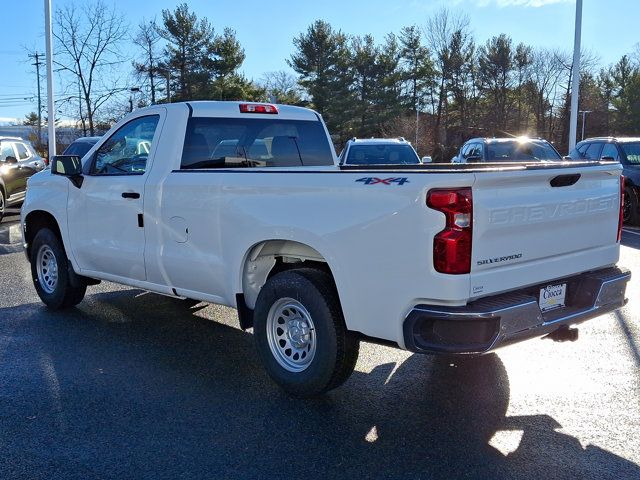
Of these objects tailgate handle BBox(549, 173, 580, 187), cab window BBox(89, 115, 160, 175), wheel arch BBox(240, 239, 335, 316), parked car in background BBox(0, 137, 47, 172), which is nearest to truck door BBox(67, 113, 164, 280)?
cab window BBox(89, 115, 160, 175)

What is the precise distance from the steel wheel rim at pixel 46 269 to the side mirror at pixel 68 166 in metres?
1.06

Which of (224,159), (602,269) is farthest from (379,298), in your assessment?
(224,159)

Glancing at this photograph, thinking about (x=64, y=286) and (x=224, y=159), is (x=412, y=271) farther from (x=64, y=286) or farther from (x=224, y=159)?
(x=64, y=286)

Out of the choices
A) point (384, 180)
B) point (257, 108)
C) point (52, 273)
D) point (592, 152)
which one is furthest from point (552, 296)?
point (592, 152)

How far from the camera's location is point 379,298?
12.2 ft

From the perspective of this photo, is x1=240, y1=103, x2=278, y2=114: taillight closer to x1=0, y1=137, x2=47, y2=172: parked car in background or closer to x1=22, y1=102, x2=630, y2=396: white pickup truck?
x1=22, y1=102, x2=630, y2=396: white pickup truck

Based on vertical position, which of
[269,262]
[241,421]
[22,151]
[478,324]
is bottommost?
[241,421]

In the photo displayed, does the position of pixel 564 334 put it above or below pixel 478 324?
below

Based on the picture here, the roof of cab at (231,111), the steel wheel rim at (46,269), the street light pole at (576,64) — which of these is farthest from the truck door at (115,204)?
A: the street light pole at (576,64)

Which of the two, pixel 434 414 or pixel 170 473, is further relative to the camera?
pixel 434 414

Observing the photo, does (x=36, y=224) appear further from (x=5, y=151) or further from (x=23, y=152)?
(x=23, y=152)

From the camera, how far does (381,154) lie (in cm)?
1403

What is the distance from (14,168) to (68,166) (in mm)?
10352

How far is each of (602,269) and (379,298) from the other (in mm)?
1792
